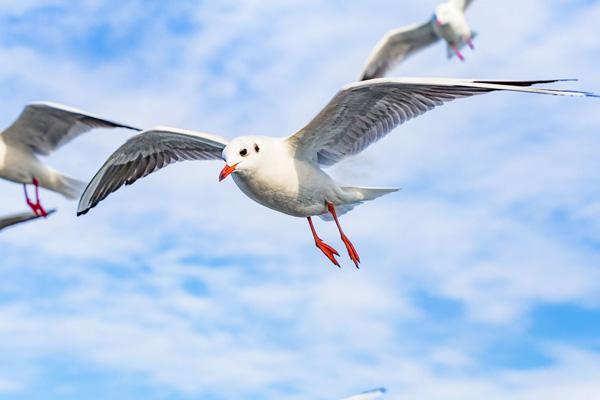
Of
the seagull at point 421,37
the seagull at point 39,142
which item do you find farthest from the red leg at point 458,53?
the seagull at point 39,142

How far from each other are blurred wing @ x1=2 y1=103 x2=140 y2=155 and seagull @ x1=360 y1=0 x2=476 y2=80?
601 cm

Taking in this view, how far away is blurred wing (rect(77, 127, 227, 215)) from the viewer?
31.1ft

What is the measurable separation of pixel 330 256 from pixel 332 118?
144 cm

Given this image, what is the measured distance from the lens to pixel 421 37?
19.3m

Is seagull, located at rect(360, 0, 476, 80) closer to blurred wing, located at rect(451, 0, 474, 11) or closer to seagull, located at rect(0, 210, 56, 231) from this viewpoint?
blurred wing, located at rect(451, 0, 474, 11)

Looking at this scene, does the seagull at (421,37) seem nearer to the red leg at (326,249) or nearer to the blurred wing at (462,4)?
the blurred wing at (462,4)

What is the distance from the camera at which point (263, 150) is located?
8102 mm

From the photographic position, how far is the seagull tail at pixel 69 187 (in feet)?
49.1

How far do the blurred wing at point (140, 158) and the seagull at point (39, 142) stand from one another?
355cm

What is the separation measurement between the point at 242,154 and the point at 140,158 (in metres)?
2.19

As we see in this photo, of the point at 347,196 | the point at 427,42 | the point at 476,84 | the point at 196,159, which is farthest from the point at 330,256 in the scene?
the point at 427,42

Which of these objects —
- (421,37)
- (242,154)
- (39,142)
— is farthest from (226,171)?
(421,37)

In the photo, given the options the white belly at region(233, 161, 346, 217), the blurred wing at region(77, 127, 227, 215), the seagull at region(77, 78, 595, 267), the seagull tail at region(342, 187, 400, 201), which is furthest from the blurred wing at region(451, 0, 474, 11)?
the white belly at region(233, 161, 346, 217)

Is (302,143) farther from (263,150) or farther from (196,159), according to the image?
(196,159)
